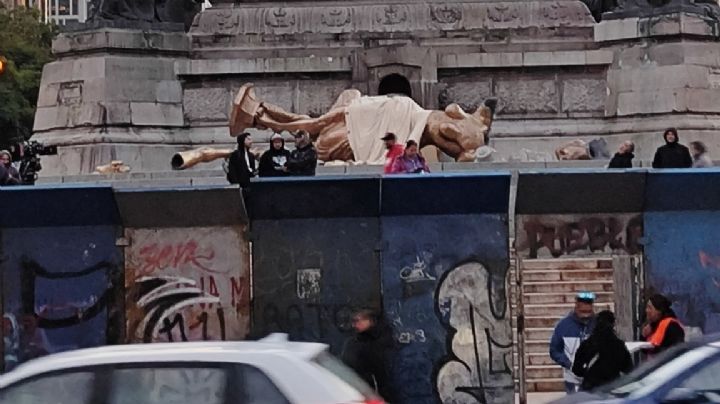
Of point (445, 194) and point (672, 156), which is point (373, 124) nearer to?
point (672, 156)

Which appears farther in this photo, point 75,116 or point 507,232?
point 75,116

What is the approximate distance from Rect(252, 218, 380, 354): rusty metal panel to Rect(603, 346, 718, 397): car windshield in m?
5.49

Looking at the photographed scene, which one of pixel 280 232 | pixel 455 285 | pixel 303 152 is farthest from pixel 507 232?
pixel 303 152

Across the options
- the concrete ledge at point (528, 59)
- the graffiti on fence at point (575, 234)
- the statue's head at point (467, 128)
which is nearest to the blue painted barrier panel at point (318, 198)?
the graffiti on fence at point (575, 234)

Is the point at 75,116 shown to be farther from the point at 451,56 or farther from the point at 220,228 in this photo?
the point at 220,228

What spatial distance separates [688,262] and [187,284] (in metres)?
4.38

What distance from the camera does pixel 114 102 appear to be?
35219 mm

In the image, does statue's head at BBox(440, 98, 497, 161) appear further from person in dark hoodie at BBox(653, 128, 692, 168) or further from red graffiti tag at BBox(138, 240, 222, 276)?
red graffiti tag at BBox(138, 240, 222, 276)

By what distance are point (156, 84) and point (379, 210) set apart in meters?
17.5

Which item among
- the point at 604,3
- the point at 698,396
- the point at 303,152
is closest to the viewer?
the point at 698,396

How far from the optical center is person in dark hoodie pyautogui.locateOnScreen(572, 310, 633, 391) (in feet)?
49.1

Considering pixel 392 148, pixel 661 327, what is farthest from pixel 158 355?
pixel 392 148

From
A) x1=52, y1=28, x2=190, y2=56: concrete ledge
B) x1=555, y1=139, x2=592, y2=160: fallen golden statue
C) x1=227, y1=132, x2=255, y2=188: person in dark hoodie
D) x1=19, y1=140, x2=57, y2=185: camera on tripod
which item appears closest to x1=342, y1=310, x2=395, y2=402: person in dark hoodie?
x1=227, y1=132, x2=255, y2=188: person in dark hoodie

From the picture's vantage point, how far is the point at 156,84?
35625 millimetres
